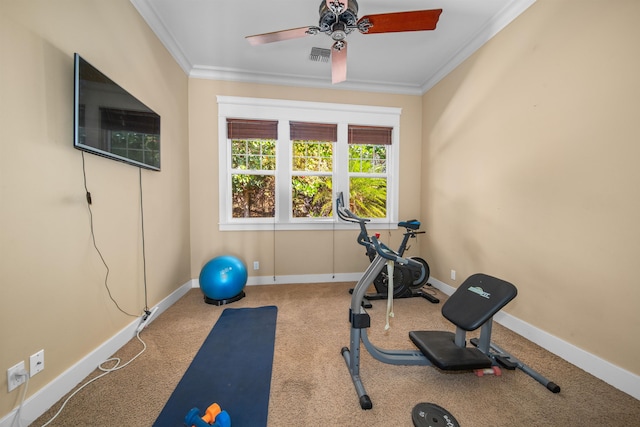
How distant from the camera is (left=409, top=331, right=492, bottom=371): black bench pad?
1438mm

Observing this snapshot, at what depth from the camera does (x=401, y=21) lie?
68.6 inches

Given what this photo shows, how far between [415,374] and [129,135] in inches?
112

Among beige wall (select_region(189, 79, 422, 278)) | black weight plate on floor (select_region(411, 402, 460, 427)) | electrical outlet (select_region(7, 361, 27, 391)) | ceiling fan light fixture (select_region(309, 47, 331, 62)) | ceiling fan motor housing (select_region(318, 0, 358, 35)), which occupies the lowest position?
black weight plate on floor (select_region(411, 402, 460, 427))

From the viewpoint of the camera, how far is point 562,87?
1.79 meters

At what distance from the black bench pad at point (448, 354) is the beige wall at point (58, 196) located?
89.2 inches

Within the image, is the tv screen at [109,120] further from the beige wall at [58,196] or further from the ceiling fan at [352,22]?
the ceiling fan at [352,22]

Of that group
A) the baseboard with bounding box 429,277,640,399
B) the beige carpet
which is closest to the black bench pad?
the beige carpet

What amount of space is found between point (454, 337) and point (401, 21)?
93.0 inches

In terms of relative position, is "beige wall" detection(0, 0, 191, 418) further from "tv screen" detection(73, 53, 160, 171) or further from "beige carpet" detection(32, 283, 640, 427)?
"beige carpet" detection(32, 283, 640, 427)

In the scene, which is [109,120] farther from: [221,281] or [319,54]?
[319,54]

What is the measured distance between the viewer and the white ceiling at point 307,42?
2162 millimetres

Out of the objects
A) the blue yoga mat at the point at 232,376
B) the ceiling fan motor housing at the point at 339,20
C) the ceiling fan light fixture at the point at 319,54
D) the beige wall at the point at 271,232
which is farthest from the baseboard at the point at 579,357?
the ceiling fan light fixture at the point at 319,54

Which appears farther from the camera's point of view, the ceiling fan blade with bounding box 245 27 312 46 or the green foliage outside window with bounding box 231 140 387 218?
the green foliage outside window with bounding box 231 140 387 218

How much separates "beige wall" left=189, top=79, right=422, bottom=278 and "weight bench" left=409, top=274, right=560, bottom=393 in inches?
75.1
